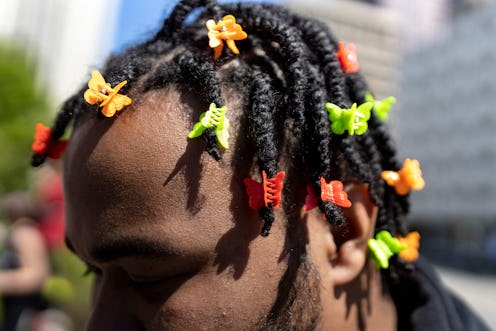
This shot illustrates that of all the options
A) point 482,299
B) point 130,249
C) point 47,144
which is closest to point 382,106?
point 130,249

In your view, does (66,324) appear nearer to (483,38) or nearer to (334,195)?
(334,195)

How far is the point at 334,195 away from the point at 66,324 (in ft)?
17.8

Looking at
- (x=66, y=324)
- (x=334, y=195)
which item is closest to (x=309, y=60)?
(x=334, y=195)

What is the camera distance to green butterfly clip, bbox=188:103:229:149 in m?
1.13

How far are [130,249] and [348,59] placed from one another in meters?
0.80

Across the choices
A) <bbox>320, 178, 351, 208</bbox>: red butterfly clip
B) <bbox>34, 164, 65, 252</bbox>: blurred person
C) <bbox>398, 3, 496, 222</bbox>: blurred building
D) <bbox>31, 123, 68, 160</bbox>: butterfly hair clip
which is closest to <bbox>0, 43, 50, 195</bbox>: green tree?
<bbox>34, 164, 65, 252</bbox>: blurred person

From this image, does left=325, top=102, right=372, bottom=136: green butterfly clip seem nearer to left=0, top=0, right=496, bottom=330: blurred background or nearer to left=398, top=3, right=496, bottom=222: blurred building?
left=0, top=0, right=496, bottom=330: blurred background

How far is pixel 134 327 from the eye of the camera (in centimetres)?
118

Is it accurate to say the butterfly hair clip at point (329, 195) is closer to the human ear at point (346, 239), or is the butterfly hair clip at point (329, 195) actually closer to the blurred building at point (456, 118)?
the human ear at point (346, 239)

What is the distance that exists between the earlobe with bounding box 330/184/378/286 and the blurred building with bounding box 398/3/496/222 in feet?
134

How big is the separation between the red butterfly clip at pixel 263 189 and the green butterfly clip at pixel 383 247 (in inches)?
15.1

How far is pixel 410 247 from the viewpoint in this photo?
1522mm

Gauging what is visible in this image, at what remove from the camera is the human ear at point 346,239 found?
1.27m

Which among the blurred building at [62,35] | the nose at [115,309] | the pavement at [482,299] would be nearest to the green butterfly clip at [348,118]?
the nose at [115,309]
